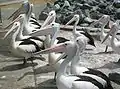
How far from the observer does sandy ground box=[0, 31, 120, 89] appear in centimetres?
564

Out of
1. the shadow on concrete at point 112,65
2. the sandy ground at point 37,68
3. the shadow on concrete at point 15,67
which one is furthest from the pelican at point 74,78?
the shadow on concrete at point 15,67

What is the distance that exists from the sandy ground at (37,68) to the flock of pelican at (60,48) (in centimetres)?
22

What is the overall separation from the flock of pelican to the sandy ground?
0.22 meters

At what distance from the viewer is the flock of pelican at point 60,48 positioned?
14.9 ft

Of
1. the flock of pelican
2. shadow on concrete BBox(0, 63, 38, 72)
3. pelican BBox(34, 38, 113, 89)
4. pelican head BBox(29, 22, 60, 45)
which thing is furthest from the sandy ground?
pelican BBox(34, 38, 113, 89)

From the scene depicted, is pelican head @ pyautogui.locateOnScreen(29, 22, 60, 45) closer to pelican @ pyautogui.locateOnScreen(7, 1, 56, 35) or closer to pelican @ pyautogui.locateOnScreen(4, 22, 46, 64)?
pelican @ pyautogui.locateOnScreen(4, 22, 46, 64)

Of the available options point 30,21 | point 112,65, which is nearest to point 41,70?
point 112,65

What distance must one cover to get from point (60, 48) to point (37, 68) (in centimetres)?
165

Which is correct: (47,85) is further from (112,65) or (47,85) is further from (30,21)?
(30,21)

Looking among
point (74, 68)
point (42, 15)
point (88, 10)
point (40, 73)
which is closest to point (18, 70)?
point (40, 73)

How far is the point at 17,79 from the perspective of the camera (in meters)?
5.84

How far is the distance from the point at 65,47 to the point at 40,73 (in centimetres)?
147

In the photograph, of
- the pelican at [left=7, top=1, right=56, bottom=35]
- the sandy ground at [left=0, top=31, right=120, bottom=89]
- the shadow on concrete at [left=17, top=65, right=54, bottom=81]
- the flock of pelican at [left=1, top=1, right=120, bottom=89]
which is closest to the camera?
the flock of pelican at [left=1, top=1, right=120, bottom=89]

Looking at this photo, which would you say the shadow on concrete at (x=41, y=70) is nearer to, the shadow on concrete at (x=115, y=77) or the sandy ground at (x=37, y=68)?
the sandy ground at (x=37, y=68)
